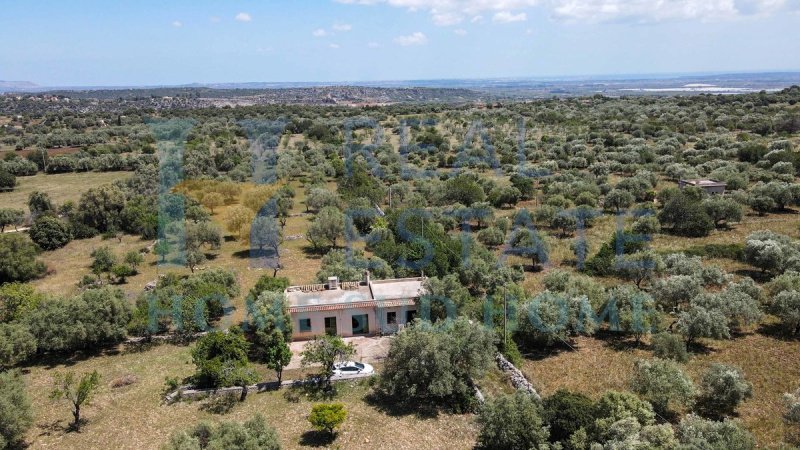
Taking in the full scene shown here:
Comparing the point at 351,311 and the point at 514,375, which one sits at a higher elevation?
the point at 351,311

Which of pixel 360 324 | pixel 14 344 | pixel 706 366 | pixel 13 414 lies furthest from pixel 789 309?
pixel 14 344

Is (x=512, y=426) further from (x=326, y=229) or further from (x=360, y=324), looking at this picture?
(x=326, y=229)

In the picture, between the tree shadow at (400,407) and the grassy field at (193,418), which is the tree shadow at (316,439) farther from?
the tree shadow at (400,407)

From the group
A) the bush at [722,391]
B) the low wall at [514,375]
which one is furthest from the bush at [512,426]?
the bush at [722,391]

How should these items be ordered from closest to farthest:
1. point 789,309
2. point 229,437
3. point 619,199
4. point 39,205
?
point 229,437 < point 789,309 < point 619,199 < point 39,205

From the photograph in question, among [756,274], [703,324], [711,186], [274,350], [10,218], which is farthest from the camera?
[711,186]

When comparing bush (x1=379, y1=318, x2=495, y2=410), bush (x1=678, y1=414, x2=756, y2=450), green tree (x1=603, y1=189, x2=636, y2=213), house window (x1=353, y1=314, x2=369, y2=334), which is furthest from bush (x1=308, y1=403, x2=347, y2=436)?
green tree (x1=603, y1=189, x2=636, y2=213)
